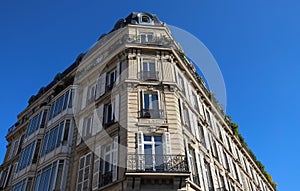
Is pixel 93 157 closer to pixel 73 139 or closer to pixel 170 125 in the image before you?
pixel 73 139

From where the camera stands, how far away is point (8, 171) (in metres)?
21.5

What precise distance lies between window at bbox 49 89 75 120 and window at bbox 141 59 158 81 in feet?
20.0

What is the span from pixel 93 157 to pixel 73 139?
9.83 feet

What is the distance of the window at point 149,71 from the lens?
14.8 m

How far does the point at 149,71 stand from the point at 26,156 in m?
11.1

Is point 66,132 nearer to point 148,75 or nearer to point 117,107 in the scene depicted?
point 117,107

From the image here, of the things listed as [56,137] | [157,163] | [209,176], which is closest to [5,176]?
Answer: [56,137]

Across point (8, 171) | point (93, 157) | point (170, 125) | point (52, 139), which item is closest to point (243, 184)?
point (170, 125)

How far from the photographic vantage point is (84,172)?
44.2ft

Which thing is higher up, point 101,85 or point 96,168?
point 101,85

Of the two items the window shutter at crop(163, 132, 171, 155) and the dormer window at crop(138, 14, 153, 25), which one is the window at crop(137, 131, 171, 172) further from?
the dormer window at crop(138, 14, 153, 25)

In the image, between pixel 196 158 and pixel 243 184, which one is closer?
pixel 196 158

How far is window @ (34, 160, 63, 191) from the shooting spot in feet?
46.9

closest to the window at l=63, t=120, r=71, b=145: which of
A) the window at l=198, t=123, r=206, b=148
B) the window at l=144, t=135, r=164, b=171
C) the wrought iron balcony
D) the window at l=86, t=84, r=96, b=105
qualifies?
the window at l=86, t=84, r=96, b=105
